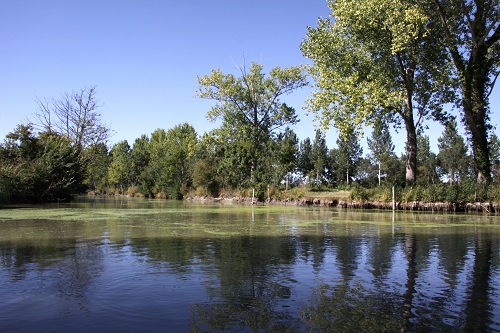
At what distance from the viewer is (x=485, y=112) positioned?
95.4 ft

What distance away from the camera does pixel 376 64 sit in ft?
96.4

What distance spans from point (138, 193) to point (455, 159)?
60.0 metres

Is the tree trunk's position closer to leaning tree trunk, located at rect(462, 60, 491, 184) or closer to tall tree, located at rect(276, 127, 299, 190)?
leaning tree trunk, located at rect(462, 60, 491, 184)

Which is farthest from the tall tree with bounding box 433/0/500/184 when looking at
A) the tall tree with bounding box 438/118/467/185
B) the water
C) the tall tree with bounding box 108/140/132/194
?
the tall tree with bounding box 108/140/132/194

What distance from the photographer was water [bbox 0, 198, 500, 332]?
486cm

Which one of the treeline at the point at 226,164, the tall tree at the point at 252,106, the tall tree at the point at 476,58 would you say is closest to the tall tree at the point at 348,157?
the treeline at the point at 226,164

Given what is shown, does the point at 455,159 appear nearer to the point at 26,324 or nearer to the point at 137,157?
the point at 137,157

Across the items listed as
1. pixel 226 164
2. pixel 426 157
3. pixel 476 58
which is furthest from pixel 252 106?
pixel 426 157

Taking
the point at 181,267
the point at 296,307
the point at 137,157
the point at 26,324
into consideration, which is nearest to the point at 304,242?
the point at 181,267

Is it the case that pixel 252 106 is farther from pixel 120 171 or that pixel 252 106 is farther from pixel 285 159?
Result: pixel 120 171

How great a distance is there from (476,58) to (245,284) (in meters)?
28.2

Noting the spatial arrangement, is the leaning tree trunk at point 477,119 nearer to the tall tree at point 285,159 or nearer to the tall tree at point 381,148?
the tall tree at point 285,159

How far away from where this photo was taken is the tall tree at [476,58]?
27.5 meters

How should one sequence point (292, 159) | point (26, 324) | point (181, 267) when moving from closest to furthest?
point (26, 324)
point (181, 267)
point (292, 159)
